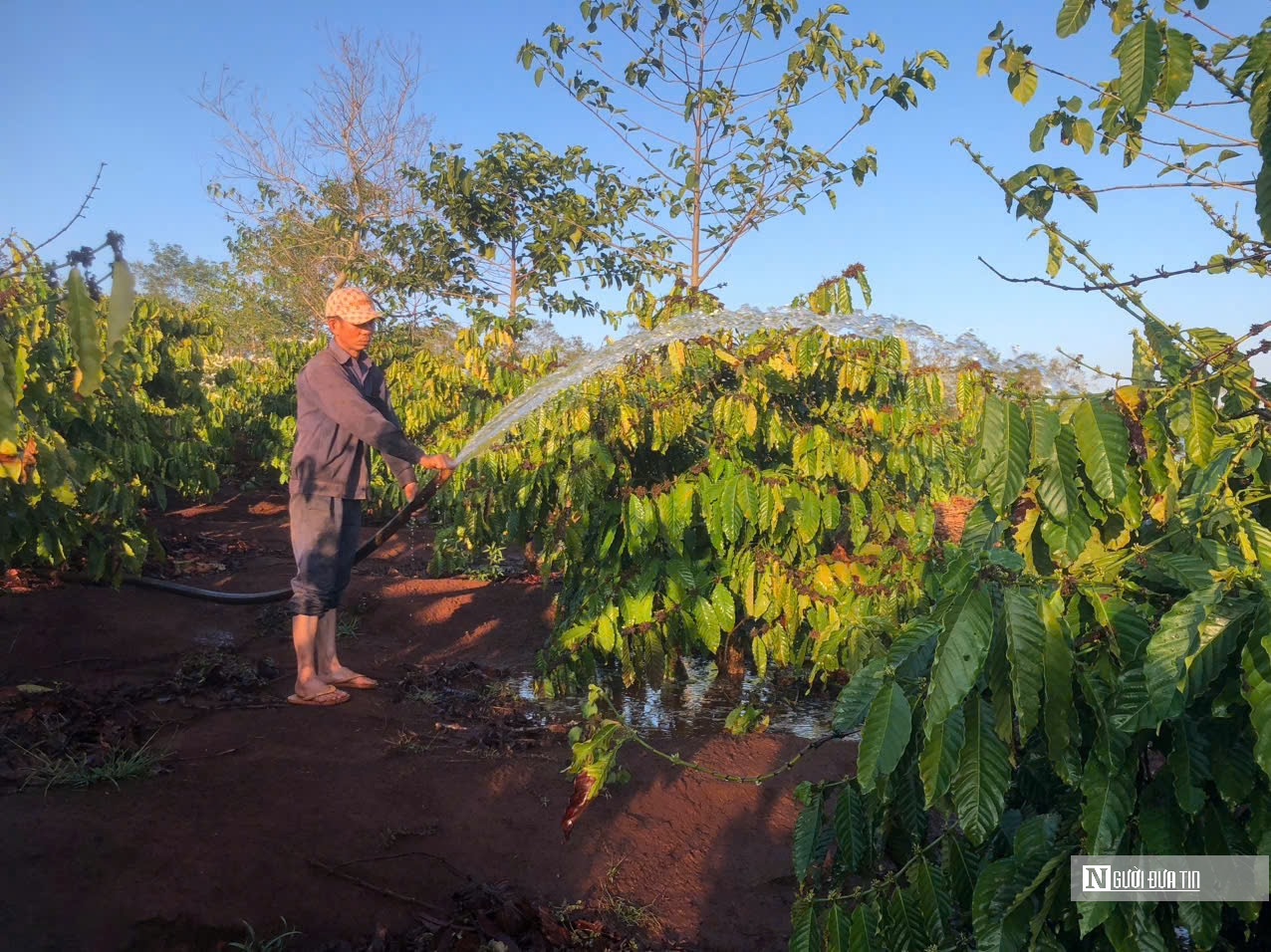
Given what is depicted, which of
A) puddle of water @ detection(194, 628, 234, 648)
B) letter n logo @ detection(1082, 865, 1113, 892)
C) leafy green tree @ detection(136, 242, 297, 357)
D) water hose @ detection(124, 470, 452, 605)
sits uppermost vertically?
leafy green tree @ detection(136, 242, 297, 357)

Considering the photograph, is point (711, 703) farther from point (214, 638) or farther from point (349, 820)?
point (214, 638)

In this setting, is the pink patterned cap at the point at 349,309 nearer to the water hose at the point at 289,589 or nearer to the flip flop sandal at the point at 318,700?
the water hose at the point at 289,589

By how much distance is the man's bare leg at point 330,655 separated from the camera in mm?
4121

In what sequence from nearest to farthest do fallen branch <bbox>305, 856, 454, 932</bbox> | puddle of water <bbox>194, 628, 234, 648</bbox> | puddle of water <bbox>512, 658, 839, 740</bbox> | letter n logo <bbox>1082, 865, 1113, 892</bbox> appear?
letter n logo <bbox>1082, 865, 1113, 892</bbox> < fallen branch <bbox>305, 856, 454, 932</bbox> < puddle of water <bbox>512, 658, 839, 740</bbox> < puddle of water <bbox>194, 628, 234, 648</bbox>

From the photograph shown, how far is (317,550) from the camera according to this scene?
3.92 meters

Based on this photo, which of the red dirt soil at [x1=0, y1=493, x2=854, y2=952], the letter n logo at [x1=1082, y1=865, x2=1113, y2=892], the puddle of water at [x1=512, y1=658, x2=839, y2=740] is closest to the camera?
the letter n logo at [x1=1082, y1=865, x2=1113, y2=892]

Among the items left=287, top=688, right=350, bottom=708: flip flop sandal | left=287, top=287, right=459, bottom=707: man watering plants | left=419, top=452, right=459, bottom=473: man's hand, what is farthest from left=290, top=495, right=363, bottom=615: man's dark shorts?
left=419, top=452, right=459, bottom=473: man's hand

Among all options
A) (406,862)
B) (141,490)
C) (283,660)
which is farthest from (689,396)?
(141,490)

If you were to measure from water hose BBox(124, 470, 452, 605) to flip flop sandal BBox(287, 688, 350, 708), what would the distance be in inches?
23.0

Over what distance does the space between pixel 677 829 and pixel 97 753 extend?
189cm

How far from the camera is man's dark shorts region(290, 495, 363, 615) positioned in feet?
12.8

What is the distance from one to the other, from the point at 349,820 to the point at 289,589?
2.34m

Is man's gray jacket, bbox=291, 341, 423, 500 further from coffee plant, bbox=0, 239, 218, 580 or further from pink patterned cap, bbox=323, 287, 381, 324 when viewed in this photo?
coffee plant, bbox=0, 239, 218, 580

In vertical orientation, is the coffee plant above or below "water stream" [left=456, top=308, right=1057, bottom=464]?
below
